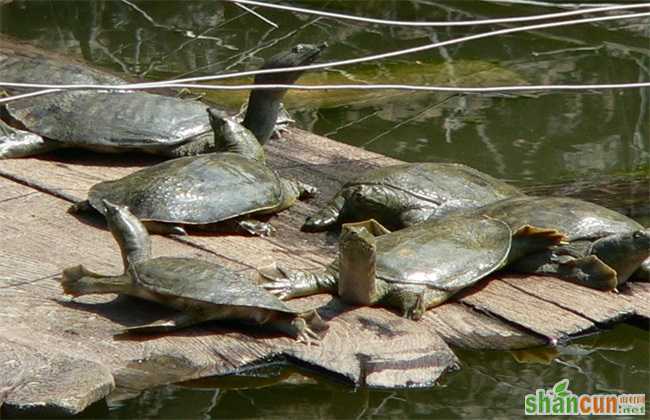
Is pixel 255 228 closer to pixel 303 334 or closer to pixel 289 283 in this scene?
pixel 289 283

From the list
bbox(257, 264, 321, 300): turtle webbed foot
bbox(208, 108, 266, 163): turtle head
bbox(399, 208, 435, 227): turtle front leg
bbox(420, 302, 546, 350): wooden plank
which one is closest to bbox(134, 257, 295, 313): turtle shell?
bbox(257, 264, 321, 300): turtle webbed foot

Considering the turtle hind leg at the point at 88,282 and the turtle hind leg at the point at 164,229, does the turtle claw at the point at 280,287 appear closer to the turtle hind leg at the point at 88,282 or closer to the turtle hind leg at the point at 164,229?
the turtle hind leg at the point at 88,282

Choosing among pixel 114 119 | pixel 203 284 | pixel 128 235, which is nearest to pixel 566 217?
pixel 203 284

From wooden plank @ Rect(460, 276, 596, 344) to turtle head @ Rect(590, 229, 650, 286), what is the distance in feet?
0.97

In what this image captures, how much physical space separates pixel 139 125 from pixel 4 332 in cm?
179

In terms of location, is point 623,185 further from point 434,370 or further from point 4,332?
point 4,332

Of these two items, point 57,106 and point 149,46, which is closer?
point 57,106

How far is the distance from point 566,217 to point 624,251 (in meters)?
0.26

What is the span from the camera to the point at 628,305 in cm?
432

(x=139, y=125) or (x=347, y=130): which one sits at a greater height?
(x=139, y=125)

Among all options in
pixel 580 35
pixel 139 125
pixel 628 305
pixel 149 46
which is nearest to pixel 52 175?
pixel 139 125

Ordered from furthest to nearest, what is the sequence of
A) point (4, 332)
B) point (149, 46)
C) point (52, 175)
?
1. point (149, 46)
2. point (52, 175)
3. point (4, 332)

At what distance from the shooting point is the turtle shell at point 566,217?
4.56 m

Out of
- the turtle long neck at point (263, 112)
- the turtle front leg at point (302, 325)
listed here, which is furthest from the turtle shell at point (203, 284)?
the turtle long neck at point (263, 112)
